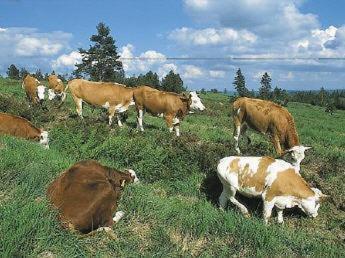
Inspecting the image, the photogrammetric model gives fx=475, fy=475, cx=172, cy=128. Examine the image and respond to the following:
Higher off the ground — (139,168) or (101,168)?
(101,168)

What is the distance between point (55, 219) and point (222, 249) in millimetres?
2555

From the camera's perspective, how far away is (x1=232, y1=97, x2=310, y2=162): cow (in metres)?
13.0

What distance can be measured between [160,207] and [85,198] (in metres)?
1.75

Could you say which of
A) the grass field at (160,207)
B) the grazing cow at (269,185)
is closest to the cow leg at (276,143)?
the grass field at (160,207)

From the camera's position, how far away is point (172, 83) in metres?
75.4

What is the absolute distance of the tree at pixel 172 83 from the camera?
72938mm

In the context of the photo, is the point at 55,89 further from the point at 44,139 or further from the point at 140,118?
the point at 44,139

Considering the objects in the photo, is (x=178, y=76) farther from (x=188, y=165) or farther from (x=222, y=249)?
(x=222, y=249)

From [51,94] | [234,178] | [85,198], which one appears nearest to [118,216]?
[85,198]

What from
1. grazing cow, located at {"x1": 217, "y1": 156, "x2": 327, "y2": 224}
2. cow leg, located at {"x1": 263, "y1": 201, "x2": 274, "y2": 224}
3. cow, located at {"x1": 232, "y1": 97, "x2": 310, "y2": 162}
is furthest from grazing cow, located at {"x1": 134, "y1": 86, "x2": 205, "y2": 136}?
cow leg, located at {"x1": 263, "y1": 201, "x2": 274, "y2": 224}

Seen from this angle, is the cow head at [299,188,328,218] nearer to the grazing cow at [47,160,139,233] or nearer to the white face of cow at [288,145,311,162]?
the white face of cow at [288,145,311,162]

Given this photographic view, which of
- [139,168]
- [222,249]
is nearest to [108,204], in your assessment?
[222,249]

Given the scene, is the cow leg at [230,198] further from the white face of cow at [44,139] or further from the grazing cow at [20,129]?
the grazing cow at [20,129]

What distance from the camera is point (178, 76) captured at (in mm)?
81188
